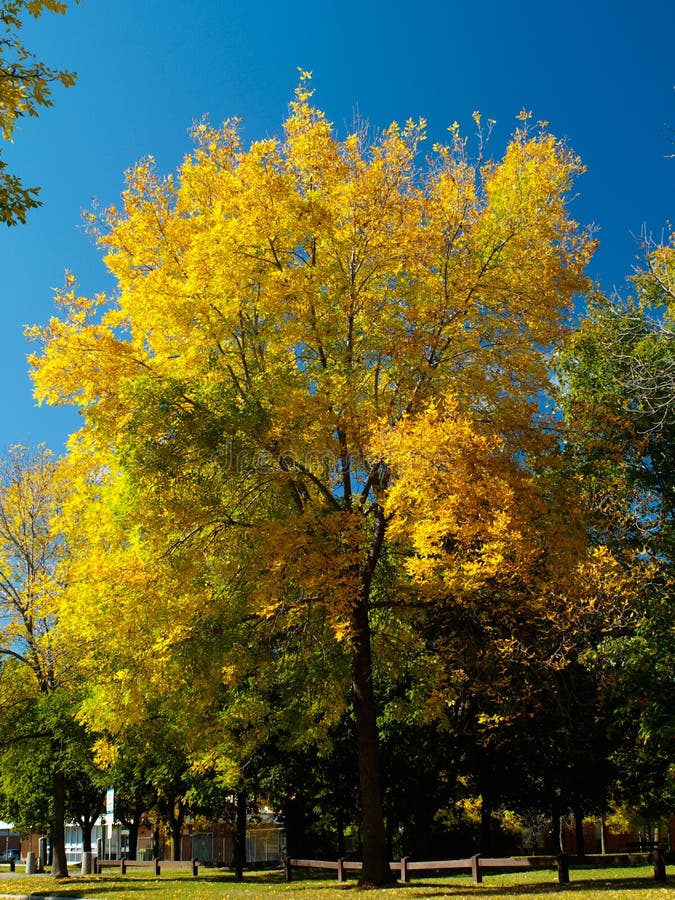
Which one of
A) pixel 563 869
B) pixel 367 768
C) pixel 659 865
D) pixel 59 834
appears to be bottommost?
pixel 59 834

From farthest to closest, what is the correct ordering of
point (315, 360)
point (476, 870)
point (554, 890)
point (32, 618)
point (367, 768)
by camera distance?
point (32, 618)
point (476, 870)
point (315, 360)
point (367, 768)
point (554, 890)

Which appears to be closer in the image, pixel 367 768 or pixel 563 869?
pixel 367 768

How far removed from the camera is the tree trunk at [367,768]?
15594mm

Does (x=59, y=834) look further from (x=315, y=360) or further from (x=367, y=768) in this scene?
(x=315, y=360)

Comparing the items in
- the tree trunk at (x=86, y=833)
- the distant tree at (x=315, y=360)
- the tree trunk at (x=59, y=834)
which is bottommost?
the tree trunk at (x=86, y=833)

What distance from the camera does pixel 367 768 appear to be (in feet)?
52.3

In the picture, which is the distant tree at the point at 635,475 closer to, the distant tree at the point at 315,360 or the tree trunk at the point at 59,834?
the distant tree at the point at 315,360

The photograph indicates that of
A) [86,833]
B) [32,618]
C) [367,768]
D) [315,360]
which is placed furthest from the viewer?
[86,833]

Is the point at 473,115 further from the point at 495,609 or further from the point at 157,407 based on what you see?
the point at 495,609

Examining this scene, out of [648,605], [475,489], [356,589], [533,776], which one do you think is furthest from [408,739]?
[475,489]

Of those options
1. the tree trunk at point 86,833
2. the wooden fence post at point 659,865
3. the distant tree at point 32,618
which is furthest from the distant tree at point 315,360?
the tree trunk at point 86,833

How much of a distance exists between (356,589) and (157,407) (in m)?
4.55

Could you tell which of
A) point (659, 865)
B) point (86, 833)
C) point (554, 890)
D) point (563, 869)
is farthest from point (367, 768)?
point (86, 833)

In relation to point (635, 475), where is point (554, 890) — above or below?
below
